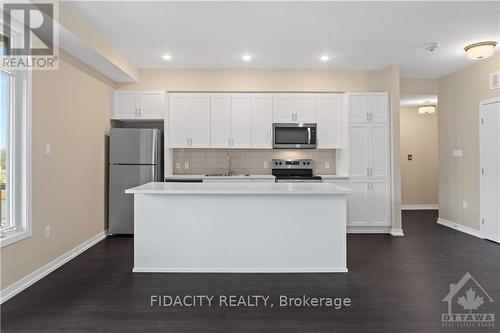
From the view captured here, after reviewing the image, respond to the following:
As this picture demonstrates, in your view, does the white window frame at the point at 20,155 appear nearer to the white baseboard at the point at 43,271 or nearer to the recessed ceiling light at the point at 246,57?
the white baseboard at the point at 43,271

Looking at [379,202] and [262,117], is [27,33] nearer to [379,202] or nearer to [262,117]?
[262,117]

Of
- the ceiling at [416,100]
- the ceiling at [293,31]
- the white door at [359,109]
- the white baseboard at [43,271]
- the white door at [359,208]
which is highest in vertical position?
the ceiling at [293,31]

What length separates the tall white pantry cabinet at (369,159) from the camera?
16.7 feet

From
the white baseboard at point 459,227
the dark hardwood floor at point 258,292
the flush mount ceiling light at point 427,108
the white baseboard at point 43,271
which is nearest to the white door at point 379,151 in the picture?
the dark hardwood floor at point 258,292

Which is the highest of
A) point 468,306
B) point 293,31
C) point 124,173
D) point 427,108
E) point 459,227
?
point 293,31

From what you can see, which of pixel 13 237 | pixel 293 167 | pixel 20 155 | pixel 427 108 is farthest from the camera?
pixel 427 108

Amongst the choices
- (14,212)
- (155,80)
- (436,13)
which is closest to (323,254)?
(436,13)

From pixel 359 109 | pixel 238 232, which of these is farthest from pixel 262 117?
pixel 238 232

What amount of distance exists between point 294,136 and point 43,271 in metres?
3.76

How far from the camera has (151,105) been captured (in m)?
5.18

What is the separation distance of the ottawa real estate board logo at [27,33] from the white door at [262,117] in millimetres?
2872

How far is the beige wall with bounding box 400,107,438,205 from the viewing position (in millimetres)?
7430

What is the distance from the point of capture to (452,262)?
3.64 meters

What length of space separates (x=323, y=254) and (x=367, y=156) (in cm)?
236
